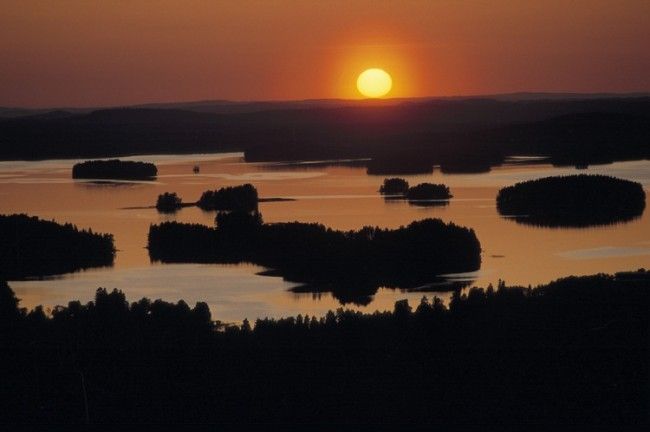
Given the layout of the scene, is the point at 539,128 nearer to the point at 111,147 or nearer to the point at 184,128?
the point at 111,147

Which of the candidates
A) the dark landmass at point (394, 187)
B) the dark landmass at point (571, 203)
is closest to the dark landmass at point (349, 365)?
the dark landmass at point (571, 203)

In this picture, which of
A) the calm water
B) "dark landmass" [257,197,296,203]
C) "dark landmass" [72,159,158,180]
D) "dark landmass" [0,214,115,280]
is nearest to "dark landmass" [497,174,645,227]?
the calm water

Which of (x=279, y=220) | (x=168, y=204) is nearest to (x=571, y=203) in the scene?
(x=279, y=220)

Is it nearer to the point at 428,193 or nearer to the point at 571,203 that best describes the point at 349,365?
the point at 571,203

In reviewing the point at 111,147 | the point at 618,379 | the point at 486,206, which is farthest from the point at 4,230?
the point at 111,147

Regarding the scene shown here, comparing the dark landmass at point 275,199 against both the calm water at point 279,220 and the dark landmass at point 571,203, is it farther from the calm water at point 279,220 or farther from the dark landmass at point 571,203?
the dark landmass at point 571,203
